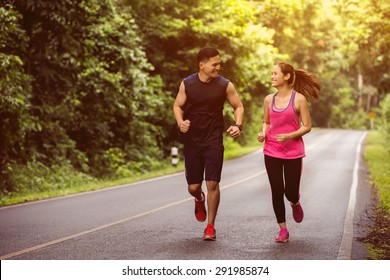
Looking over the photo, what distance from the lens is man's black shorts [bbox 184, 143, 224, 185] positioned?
7.75 metres

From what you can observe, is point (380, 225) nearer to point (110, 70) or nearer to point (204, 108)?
point (204, 108)

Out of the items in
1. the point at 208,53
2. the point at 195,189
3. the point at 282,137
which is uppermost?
the point at 208,53

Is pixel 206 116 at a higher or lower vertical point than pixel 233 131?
higher

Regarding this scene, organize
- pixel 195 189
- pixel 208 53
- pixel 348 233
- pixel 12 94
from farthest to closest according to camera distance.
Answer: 1. pixel 12 94
2. pixel 348 233
3. pixel 195 189
4. pixel 208 53

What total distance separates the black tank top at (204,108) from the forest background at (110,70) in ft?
24.3

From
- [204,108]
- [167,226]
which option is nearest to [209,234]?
[204,108]

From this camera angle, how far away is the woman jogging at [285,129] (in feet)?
24.6

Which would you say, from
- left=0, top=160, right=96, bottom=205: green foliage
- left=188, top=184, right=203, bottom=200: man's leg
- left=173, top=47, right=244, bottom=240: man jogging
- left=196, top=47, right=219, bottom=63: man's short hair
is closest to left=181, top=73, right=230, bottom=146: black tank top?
left=173, top=47, right=244, bottom=240: man jogging

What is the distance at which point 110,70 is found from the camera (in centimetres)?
2219

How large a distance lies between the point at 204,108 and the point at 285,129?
938 mm
